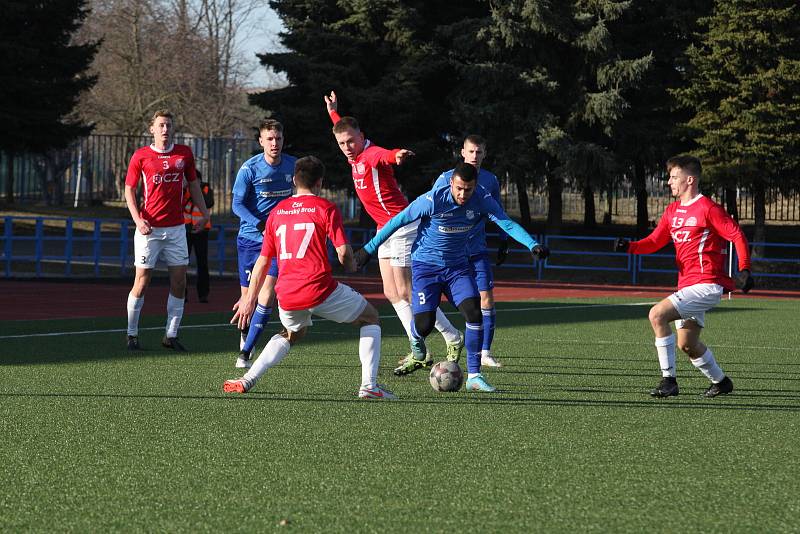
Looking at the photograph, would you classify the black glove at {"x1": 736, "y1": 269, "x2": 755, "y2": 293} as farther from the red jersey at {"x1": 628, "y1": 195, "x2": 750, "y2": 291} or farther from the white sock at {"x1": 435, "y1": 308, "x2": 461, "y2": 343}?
the white sock at {"x1": 435, "y1": 308, "x2": 461, "y2": 343}

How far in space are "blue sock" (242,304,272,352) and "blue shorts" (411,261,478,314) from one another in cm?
185

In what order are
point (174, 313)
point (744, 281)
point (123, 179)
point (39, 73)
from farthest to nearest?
point (123, 179) < point (39, 73) < point (174, 313) < point (744, 281)

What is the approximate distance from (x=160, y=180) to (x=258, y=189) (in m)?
1.21

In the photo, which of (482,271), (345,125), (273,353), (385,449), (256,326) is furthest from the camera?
(482,271)

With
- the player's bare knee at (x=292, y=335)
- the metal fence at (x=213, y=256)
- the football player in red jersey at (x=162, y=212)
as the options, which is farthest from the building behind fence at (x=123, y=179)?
the player's bare knee at (x=292, y=335)

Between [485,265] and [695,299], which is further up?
[485,265]

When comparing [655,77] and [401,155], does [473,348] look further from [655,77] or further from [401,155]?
[655,77]

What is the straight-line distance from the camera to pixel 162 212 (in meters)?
12.7

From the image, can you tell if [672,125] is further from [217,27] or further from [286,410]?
[286,410]

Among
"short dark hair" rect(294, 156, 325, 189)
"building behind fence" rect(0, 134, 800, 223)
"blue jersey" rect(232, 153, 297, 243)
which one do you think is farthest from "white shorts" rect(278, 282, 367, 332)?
"building behind fence" rect(0, 134, 800, 223)

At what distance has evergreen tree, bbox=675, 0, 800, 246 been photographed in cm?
3553

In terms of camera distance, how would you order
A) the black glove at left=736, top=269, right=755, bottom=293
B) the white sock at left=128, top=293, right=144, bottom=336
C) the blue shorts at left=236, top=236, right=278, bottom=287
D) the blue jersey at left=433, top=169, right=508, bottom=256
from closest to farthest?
the black glove at left=736, top=269, right=755, bottom=293, the blue jersey at left=433, top=169, right=508, bottom=256, the blue shorts at left=236, top=236, right=278, bottom=287, the white sock at left=128, top=293, right=144, bottom=336

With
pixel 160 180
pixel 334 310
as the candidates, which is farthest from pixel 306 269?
pixel 160 180

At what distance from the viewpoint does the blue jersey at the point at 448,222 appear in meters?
9.74
